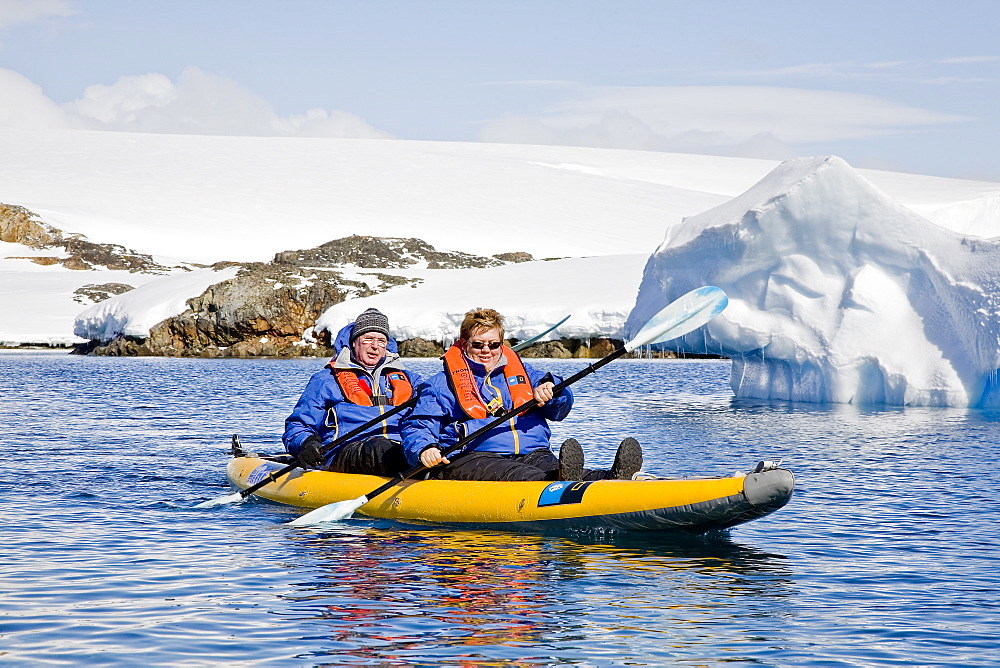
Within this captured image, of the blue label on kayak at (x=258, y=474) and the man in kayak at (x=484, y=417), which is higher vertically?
the man in kayak at (x=484, y=417)

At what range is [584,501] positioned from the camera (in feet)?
23.6

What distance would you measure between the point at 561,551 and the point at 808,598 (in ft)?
5.52

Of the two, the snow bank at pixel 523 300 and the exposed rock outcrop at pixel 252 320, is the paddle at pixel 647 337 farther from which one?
the exposed rock outcrop at pixel 252 320

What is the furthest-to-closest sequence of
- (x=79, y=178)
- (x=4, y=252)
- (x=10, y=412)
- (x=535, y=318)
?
(x=79, y=178) < (x=4, y=252) < (x=535, y=318) < (x=10, y=412)

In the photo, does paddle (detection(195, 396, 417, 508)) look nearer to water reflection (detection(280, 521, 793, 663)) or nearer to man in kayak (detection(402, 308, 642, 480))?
man in kayak (detection(402, 308, 642, 480))

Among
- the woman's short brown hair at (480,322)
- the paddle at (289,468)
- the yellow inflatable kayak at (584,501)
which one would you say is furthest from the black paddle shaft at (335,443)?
the woman's short brown hair at (480,322)

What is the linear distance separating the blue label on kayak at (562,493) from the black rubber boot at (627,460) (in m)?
0.32

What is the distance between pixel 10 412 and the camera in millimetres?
17750

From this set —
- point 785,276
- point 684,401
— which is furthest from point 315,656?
point 684,401

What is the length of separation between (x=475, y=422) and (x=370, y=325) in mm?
1491

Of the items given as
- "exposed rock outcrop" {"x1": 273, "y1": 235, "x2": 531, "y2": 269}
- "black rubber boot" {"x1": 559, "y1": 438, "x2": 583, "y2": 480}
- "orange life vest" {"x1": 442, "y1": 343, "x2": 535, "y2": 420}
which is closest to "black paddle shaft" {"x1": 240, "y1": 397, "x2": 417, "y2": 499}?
"orange life vest" {"x1": 442, "y1": 343, "x2": 535, "y2": 420}

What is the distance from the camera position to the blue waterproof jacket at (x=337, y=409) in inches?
354

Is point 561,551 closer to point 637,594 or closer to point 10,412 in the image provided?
point 637,594

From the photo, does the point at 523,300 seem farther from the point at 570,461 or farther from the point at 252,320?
the point at 570,461
